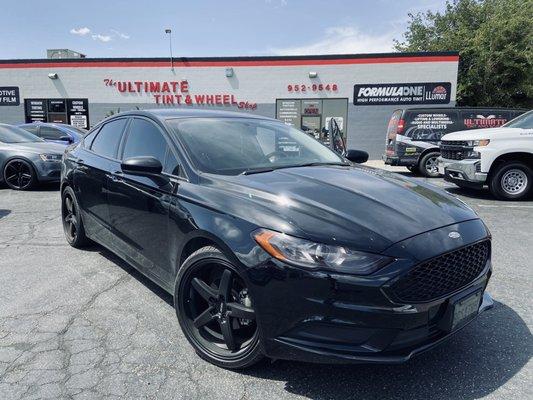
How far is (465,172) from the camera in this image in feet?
27.7

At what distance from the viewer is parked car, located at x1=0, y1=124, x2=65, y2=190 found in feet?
30.1

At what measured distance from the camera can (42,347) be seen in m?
2.95

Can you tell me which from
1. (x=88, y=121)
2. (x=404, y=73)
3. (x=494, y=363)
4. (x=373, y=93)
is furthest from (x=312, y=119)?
(x=494, y=363)

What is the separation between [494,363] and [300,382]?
4.16ft

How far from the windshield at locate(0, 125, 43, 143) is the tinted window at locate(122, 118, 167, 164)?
6.99m

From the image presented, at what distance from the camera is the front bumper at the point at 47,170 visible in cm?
920

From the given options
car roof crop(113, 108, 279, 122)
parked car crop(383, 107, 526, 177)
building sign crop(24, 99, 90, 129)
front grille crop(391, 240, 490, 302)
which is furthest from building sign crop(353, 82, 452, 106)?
front grille crop(391, 240, 490, 302)

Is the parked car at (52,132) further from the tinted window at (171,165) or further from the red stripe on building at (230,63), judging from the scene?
the tinted window at (171,165)

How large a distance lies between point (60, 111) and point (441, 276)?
906 inches

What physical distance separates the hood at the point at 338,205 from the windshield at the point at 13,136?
847cm

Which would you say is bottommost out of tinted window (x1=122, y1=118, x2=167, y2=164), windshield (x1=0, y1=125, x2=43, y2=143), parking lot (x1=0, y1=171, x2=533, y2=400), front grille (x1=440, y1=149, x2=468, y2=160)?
parking lot (x1=0, y1=171, x2=533, y2=400)

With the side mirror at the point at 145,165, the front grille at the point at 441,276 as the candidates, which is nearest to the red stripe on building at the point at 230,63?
the side mirror at the point at 145,165

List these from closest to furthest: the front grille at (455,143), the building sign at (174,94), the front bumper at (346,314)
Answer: the front bumper at (346,314)
the front grille at (455,143)
the building sign at (174,94)

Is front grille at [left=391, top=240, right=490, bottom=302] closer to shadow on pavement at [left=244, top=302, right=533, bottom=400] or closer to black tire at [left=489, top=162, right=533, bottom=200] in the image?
shadow on pavement at [left=244, top=302, right=533, bottom=400]
